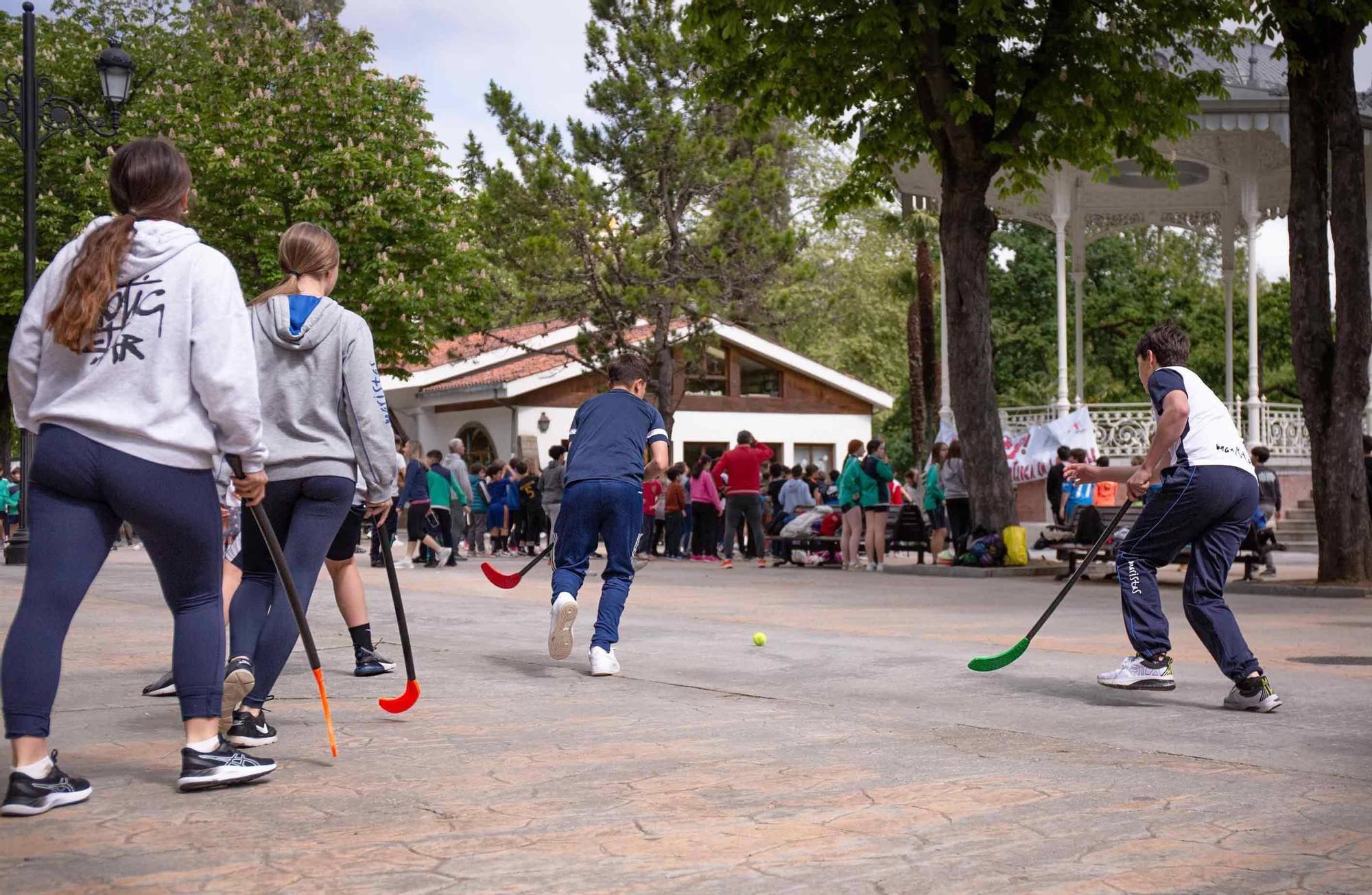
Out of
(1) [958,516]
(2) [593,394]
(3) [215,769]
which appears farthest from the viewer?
(2) [593,394]

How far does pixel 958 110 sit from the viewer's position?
17.6m

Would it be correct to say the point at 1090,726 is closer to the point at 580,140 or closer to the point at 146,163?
the point at 146,163

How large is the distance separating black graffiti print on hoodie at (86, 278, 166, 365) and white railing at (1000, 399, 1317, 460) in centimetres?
2375

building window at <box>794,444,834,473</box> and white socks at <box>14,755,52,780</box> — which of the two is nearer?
white socks at <box>14,755,52,780</box>

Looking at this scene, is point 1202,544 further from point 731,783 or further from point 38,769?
point 38,769

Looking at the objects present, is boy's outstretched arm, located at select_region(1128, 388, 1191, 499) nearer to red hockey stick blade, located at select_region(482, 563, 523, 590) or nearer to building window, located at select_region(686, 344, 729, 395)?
red hockey stick blade, located at select_region(482, 563, 523, 590)

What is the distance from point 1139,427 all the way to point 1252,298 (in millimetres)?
2918

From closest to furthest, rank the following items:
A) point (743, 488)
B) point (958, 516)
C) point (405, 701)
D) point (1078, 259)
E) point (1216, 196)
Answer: point (405, 701)
point (958, 516)
point (743, 488)
point (1216, 196)
point (1078, 259)

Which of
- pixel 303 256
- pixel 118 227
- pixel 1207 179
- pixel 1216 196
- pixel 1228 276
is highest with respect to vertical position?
pixel 1207 179

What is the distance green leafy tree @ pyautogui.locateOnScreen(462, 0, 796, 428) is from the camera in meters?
31.7

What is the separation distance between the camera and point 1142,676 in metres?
7.04

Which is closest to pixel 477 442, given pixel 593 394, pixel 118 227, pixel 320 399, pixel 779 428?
pixel 593 394

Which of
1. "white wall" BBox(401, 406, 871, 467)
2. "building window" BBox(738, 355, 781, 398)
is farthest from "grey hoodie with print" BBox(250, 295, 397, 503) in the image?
"building window" BBox(738, 355, 781, 398)

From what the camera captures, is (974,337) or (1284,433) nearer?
(974,337)
